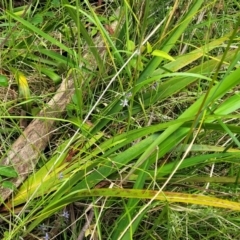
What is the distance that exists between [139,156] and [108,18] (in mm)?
624

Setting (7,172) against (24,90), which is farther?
(24,90)

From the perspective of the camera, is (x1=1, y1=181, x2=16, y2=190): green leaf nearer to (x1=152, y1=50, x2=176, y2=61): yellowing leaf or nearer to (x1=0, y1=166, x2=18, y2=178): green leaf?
(x1=0, y1=166, x2=18, y2=178): green leaf

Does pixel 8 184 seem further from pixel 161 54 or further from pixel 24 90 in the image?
pixel 161 54

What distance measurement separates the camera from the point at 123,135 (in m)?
1.29

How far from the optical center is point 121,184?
1270mm

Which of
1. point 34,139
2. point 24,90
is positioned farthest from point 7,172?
point 24,90

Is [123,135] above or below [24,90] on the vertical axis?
below

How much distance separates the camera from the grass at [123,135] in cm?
122

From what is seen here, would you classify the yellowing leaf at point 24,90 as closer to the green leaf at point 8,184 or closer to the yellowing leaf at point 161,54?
the green leaf at point 8,184

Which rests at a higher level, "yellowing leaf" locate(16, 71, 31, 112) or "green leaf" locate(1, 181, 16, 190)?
"yellowing leaf" locate(16, 71, 31, 112)

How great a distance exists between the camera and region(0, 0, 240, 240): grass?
1223mm

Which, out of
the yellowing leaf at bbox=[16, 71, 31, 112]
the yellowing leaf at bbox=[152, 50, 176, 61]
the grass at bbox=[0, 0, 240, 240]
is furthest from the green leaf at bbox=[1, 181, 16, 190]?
the yellowing leaf at bbox=[152, 50, 176, 61]

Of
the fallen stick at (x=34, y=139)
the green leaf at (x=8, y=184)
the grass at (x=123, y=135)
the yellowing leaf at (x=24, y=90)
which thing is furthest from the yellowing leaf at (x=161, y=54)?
the green leaf at (x=8, y=184)

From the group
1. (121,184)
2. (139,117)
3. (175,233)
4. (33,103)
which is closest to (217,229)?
(175,233)
